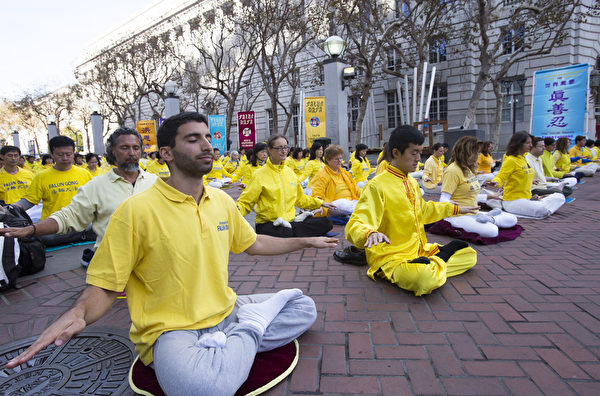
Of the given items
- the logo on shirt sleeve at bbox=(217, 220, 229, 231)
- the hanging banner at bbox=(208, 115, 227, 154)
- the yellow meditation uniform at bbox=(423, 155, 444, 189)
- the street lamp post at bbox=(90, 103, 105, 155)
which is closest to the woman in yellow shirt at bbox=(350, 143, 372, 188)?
the yellow meditation uniform at bbox=(423, 155, 444, 189)

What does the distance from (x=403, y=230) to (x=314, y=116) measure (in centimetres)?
1077

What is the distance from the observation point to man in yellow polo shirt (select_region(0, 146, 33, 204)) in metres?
6.75

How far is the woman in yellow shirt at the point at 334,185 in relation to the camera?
6.63 metres

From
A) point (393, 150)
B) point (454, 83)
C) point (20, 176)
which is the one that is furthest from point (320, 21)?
point (393, 150)

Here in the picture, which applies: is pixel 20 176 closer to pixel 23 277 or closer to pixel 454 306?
pixel 23 277

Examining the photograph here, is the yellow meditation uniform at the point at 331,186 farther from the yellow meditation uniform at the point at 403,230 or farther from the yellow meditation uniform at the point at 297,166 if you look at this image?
the yellow meditation uniform at the point at 297,166

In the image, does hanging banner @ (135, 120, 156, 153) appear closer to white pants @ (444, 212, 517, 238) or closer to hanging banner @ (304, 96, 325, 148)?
hanging banner @ (304, 96, 325, 148)

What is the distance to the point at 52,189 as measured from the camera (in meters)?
5.09

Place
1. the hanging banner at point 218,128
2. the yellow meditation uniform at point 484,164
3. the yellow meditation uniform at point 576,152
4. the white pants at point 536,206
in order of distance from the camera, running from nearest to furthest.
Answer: the white pants at point 536,206 < the yellow meditation uniform at point 484,164 < the yellow meditation uniform at point 576,152 < the hanging banner at point 218,128

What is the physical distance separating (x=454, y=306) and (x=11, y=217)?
15.6ft

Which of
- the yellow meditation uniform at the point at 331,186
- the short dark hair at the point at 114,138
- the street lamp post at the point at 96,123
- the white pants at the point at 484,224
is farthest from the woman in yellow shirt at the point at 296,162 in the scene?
the street lamp post at the point at 96,123

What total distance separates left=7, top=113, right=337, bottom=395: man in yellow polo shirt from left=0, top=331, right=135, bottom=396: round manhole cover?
442 mm

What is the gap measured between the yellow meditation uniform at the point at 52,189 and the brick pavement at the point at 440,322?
1161 mm

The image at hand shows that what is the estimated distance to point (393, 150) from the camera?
3.61 m
